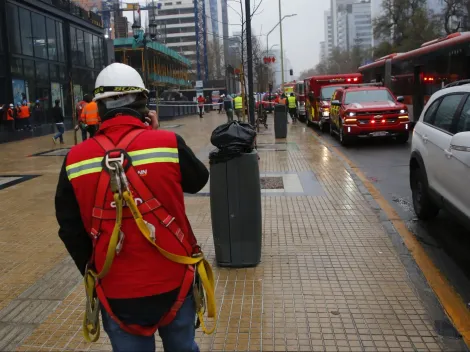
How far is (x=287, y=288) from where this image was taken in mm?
4871

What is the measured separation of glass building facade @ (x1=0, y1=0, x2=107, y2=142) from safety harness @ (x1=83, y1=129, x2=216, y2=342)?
674 inches

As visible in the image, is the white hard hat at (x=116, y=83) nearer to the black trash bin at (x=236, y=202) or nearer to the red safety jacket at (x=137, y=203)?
the red safety jacket at (x=137, y=203)


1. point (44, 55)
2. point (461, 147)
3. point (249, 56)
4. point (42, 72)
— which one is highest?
point (44, 55)

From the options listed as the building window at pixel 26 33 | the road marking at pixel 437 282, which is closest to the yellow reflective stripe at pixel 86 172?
the road marking at pixel 437 282

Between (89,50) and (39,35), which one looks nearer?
(39,35)

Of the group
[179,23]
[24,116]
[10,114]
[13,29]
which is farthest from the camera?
[179,23]

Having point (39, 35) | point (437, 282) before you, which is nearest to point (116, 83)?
point (437, 282)

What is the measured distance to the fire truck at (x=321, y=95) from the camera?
22.7m

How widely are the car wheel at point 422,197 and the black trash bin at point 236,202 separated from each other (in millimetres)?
2663

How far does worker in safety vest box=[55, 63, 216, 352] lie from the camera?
2.30m

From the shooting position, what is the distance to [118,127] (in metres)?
2.40

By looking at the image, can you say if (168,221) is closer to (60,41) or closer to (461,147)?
(461,147)

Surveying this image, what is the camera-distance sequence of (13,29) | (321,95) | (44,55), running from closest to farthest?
1. (13,29)
2. (321,95)
3. (44,55)

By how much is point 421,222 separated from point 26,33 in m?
21.7
